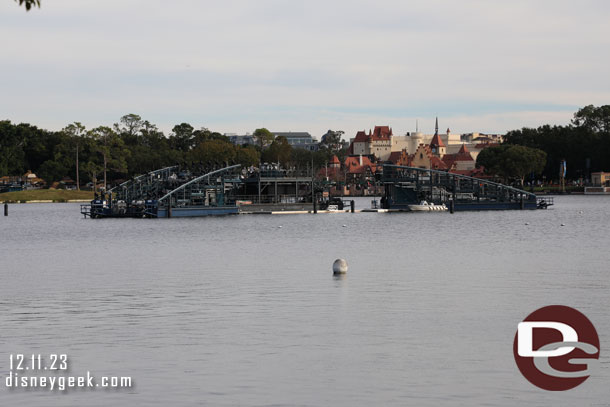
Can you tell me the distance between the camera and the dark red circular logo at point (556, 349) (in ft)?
82.9

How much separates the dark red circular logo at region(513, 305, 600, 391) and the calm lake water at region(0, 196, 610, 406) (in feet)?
1.43

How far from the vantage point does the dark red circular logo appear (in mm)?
25266

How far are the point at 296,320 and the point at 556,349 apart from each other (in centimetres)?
1117

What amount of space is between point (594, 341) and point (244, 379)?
12.5 meters

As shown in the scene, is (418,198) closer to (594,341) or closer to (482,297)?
(482,297)

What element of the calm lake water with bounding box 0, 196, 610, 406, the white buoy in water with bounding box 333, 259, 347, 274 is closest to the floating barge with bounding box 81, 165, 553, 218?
the calm lake water with bounding box 0, 196, 610, 406

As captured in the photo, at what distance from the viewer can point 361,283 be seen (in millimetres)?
49250

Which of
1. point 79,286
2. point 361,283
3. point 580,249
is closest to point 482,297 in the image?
point 361,283

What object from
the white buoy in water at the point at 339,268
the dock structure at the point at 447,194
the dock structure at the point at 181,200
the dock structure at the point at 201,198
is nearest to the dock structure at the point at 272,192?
the dock structure at the point at 181,200

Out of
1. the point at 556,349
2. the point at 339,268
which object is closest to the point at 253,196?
the point at 339,268

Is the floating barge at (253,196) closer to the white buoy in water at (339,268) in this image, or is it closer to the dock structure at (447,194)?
the dock structure at (447,194)

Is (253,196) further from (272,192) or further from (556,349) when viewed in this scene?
(556,349)

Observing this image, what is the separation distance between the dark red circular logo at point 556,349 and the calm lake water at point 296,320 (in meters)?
0.44

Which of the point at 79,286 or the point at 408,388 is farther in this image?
the point at 79,286
